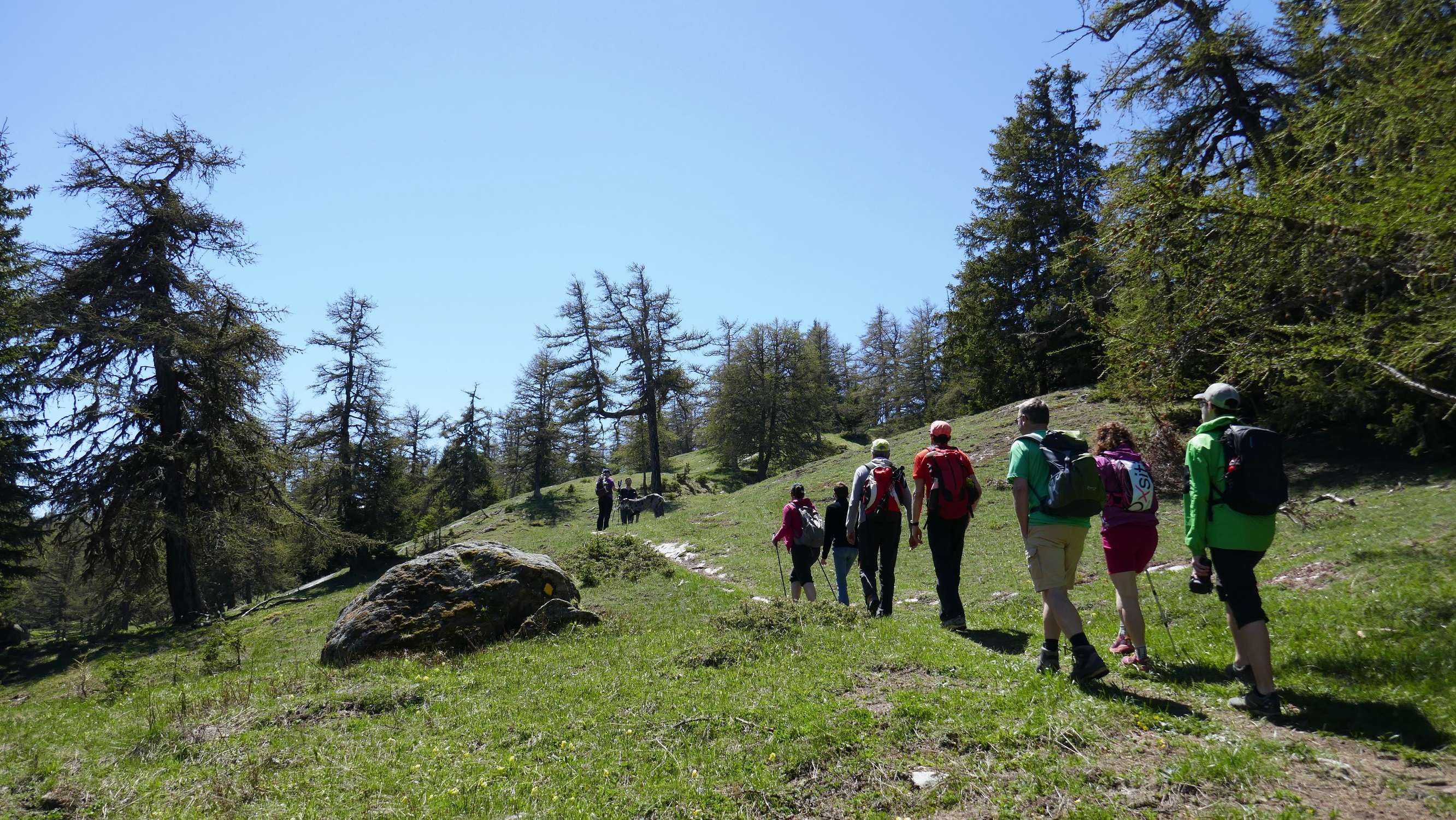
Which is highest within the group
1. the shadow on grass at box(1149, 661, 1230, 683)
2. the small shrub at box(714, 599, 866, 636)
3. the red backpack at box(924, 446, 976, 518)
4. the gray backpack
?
the red backpack at box(924, 446, 976, 518)

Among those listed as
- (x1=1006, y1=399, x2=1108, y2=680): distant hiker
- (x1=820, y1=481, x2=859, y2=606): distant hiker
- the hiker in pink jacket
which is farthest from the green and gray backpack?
the hiker in pink jacket

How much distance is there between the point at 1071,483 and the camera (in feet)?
17.0

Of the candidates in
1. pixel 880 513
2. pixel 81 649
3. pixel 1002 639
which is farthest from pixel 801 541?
pixel 81 649

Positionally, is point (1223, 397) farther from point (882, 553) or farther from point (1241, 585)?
point (882, 553)

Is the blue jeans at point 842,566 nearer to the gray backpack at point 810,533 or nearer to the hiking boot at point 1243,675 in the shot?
the gray backpack at point 810,533

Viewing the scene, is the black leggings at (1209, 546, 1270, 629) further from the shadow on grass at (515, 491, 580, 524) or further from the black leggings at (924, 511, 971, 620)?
the shadow on grass at (515, 491, 580, 524)

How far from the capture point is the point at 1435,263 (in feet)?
16.4

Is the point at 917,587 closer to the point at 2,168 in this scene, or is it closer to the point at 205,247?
the point at 2,168

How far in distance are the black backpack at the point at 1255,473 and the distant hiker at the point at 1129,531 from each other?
0.95 m

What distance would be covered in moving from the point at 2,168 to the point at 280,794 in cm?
1948

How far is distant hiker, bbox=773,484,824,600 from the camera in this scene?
10.2 m

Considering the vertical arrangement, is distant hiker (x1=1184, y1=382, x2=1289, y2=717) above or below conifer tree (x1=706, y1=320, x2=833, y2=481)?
below

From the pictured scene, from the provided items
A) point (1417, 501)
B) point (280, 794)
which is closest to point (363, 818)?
point (280, 794)

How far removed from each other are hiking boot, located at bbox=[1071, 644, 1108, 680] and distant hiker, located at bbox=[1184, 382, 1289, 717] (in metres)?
0.81
